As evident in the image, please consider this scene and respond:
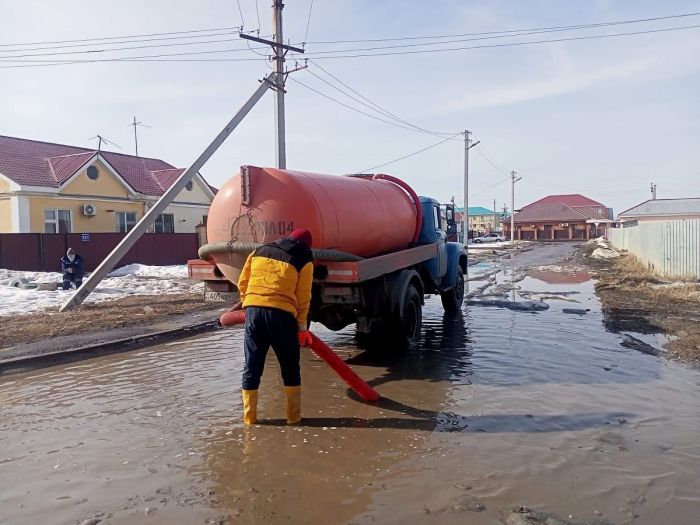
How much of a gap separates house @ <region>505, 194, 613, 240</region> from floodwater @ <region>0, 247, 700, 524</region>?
81148mm

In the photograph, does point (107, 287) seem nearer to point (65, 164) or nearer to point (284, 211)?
point (284, 211)

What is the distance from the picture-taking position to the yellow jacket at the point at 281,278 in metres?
5.27

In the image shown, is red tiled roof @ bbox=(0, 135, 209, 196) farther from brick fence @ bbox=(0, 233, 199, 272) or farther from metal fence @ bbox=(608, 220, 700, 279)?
metal fence @ bbox=(608, 220, 700, 279)

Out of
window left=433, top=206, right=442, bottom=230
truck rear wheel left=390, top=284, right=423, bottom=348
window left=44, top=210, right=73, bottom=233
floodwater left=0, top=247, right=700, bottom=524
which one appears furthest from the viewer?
window left=44, top=210, right=73, bottom=233

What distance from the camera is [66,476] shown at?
4262 mm

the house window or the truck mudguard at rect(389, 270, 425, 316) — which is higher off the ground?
the house window

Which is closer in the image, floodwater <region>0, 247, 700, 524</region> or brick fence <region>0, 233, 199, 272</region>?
floodwater <region>0, 247, 700, 524</region>

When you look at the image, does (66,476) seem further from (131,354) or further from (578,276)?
(578,276)

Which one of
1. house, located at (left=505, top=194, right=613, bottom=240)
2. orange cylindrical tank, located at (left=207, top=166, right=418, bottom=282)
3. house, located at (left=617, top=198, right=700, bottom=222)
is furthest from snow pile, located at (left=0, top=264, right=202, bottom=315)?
house, located at (left=505, top=194, right=613, bottom=240)

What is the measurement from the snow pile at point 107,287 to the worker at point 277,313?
8.92 m

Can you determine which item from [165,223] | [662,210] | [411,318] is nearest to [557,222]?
[662,210]

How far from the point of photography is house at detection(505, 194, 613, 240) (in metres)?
83.8

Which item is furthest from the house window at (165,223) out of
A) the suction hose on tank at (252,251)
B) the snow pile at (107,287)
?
the suction hose on tank at (252,251)

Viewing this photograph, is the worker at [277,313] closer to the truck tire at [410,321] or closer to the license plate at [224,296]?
the license plate at [224,296]
